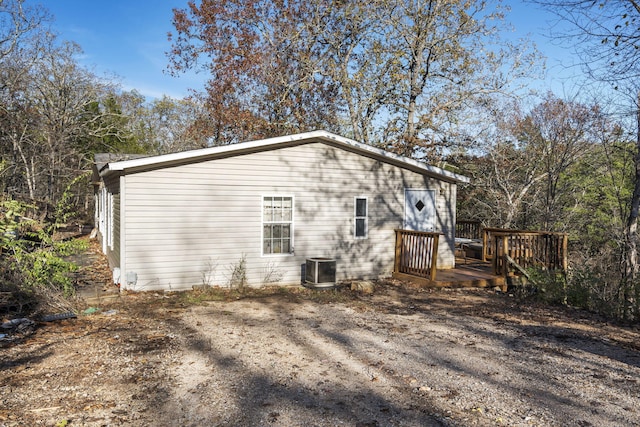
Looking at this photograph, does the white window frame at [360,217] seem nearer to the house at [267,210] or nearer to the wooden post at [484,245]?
the house at [267,210]

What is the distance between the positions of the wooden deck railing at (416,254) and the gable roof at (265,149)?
1824 mm

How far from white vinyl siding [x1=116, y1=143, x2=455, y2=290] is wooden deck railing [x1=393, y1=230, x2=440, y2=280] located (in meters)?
0.26

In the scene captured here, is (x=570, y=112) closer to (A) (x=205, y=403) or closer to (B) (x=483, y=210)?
(B) (x=483, y=210)

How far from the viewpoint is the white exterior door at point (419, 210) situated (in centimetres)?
1173

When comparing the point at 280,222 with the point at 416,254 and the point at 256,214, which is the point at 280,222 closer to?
the point at 256,214

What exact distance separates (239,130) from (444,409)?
20.2m

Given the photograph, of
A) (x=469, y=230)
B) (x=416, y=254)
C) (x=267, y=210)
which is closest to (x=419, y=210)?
(x=416, y=254)

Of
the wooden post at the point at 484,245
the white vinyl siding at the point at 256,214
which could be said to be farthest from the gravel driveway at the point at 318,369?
the wooden post at the point at 484,245

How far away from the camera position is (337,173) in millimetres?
10883

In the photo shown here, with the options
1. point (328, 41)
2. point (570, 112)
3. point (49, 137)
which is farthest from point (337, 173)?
point (49, 137)

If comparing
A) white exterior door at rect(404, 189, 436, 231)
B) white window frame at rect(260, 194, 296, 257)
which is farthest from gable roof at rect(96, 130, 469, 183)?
white window frame at rect(260, 194, 296, 257)

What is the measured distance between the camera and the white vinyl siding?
9000 mm

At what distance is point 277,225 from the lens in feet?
33.6

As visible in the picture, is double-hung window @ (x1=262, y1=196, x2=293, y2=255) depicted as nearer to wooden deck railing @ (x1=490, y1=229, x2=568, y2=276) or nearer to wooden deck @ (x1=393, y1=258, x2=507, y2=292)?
wooden deck @ (x1=393, y1=258, x2=507, y2=292)
